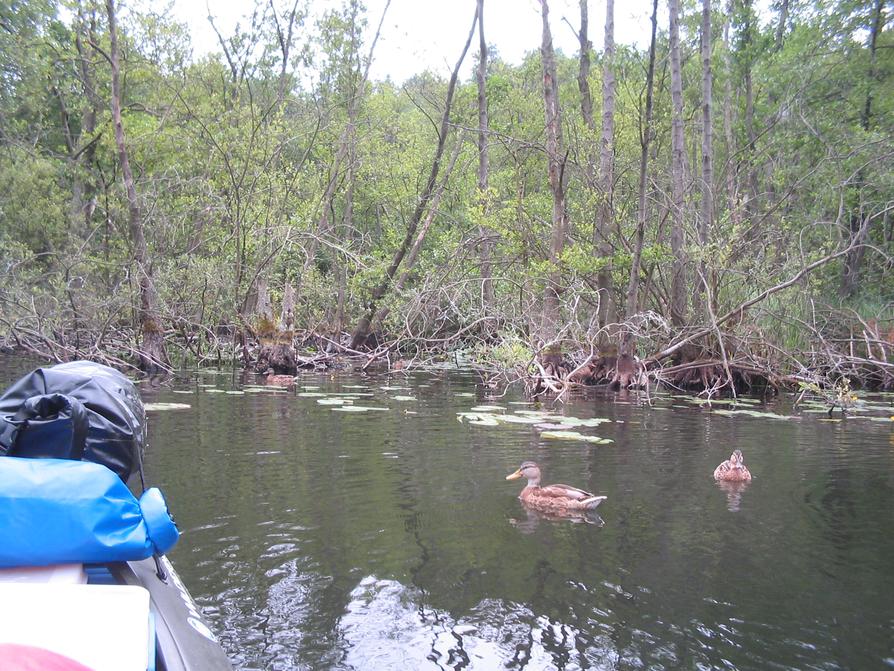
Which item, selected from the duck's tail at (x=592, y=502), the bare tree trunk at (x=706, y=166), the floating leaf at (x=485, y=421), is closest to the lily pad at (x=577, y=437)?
the floating leaf at (x=485, y=421)

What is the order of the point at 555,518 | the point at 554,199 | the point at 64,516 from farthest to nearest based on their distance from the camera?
the point at 554,199
the point at 555,518
the point at 64,516

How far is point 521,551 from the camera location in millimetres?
5539

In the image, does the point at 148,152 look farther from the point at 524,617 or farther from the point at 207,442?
the point at 524,617

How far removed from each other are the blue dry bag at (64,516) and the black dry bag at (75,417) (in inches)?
30.9

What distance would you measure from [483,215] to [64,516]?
15.2 metres

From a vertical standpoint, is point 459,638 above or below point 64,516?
below

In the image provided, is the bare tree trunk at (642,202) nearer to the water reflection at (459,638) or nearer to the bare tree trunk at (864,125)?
the bare tree trunk at (864,125)

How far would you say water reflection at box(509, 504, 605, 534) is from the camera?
6207 millimetres

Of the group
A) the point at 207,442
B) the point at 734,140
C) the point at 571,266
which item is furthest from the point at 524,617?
the point at 734,140

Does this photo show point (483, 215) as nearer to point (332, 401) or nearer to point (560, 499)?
point (332, 401)

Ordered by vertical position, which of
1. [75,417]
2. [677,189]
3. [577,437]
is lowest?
[577,437]

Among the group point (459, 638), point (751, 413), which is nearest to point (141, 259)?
point (751, 413)

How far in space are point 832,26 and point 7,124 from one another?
23906mm

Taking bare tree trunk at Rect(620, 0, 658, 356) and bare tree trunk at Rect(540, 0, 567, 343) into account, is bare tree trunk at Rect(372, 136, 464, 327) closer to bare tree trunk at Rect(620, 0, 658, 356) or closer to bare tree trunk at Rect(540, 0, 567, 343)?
bare tree trunk at Rect(540, 0, 567, 343)
